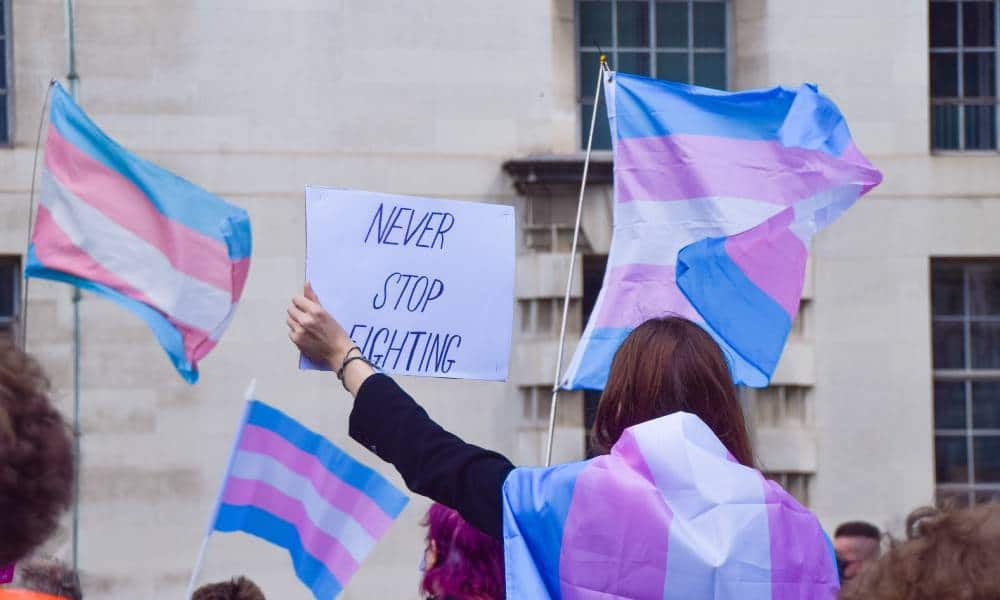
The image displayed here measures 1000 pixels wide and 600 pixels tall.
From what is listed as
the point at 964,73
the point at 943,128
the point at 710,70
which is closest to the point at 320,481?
Answer: the point at 710,70

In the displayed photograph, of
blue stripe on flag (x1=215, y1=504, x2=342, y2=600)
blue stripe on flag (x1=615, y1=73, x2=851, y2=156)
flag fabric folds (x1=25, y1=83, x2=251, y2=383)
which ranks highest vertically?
blue stripe on flag (x1=615, y1=73, x2=851, y2=156)

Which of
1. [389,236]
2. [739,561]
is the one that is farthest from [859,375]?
[739,561]

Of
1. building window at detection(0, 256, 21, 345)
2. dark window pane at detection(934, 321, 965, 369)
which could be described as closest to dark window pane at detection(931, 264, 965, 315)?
dark window pane at detection(934, 321, 965, 369)

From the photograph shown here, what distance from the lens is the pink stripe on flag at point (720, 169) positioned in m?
6.63

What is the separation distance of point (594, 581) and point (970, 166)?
28.4 feet

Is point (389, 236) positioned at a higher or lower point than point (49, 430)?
higher

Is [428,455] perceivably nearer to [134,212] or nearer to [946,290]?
[134,212]

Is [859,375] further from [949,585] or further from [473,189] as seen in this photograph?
[949,585]

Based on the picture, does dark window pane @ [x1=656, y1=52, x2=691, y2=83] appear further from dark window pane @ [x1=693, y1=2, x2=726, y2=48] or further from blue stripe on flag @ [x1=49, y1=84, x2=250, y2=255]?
blue stripe on flag @ [x1=49, y1=84, x2=250, y2=255]

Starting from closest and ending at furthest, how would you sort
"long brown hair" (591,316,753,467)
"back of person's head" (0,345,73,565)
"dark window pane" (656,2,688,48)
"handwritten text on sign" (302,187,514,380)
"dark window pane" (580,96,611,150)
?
"back of person's head" (0,345,73,565)
"long brown hair" (591,316,753,467)
"handwritten text on sign" (302,187,514,380)
"dark window pane" (580,96,611,150)
"dark window pane" (656,2,688,48)

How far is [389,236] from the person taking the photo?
4.21m

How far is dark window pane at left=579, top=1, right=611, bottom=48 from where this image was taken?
37.5ft

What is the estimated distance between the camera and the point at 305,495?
7.07 meters

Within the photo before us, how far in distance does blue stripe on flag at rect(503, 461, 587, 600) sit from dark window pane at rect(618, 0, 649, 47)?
843 centimetres
